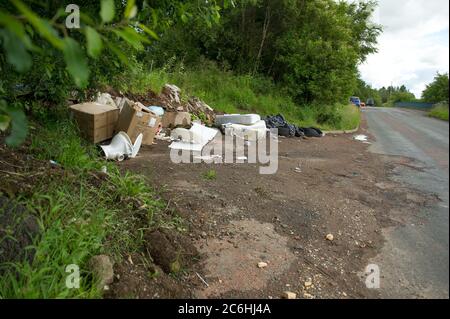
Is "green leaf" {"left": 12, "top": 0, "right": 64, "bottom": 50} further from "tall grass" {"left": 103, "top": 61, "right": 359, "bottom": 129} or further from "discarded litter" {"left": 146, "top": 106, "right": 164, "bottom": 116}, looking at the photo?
"tall grass" {"left": 103, "top": 61, "right": 359, "bottom": 129}

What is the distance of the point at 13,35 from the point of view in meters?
0.74

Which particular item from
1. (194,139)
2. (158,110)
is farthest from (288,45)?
(194,139)

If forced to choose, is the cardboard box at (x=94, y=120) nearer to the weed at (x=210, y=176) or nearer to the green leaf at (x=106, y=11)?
the weed at (x=210, y=176)

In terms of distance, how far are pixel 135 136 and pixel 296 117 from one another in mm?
8494

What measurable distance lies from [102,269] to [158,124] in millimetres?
4541

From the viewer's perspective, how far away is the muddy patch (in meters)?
2.32

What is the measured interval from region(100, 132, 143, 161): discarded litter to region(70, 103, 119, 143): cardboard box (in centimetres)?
41

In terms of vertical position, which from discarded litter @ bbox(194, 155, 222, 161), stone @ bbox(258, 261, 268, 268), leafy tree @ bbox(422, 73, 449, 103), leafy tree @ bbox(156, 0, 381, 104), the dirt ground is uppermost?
leafy tree @ bbox(156, 0, 381, 104)

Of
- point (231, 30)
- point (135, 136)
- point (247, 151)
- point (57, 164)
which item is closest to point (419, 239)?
point (57, 164)

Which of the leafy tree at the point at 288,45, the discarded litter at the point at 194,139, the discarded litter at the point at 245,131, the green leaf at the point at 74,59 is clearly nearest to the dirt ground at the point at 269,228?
the discarded litter at the point at 194,139

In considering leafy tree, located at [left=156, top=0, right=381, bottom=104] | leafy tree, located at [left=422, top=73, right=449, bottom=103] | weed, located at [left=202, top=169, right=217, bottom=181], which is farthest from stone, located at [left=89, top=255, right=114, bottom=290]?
leafy tree, located at [left=156, top=0, right=381, bottom=104]

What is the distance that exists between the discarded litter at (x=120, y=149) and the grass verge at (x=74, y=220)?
96cm

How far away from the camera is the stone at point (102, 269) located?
2.04 meters

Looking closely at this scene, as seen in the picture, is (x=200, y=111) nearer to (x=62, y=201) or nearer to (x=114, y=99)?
(x=114, y=99)
